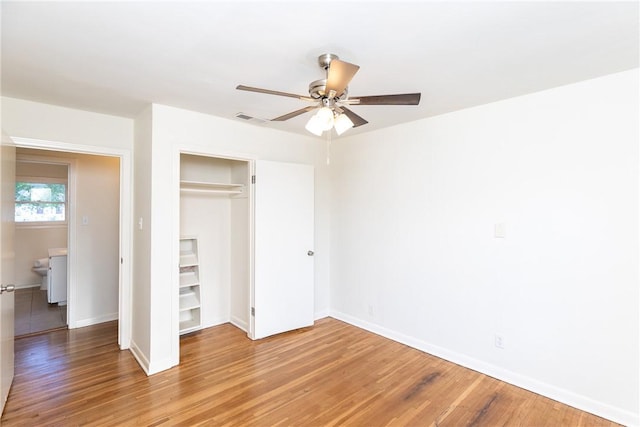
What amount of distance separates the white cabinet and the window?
13.6 ft

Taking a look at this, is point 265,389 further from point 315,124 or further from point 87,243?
point 87,243

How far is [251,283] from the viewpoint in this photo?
3623 mm

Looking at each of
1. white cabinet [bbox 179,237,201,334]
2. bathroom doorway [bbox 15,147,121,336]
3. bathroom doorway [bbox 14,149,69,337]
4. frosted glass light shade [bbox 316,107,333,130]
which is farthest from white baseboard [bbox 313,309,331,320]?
bathroom doorway [bbox 14,149,69,337]

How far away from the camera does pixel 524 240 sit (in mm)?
2643

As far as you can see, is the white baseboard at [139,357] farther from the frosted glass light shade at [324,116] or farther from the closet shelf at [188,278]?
the frosted glass light shade at [324,116]

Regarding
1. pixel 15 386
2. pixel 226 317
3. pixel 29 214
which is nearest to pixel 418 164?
pixel 226 317

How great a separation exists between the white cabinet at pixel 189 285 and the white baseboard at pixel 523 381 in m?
2.15

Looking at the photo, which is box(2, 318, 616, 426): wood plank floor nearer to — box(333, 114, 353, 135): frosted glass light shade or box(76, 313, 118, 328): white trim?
box(76, 313, 118, 328): white trim

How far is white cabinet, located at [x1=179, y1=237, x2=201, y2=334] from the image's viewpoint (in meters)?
3.65

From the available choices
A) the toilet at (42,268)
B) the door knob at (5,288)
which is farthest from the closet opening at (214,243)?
the toilet at (42,268)

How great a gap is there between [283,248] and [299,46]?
7.89ft

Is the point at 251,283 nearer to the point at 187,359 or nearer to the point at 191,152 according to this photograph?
the point at 187,359

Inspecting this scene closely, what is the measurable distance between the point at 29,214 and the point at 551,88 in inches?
315

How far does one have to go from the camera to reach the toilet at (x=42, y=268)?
5578 mm
